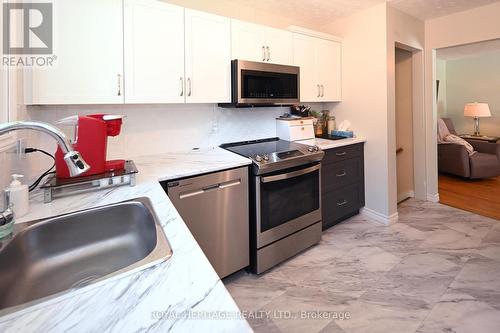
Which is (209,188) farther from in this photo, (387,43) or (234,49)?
(387,43)

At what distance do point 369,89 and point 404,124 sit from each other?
3.45 ft

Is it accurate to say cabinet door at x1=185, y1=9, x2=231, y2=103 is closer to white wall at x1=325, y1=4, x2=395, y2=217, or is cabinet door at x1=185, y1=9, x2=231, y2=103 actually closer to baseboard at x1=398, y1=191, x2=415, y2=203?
white wall at x1=325, y1=4, x2=395, y2=217

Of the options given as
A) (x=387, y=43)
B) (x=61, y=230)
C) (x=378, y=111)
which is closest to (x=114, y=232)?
(x=61, y=230)

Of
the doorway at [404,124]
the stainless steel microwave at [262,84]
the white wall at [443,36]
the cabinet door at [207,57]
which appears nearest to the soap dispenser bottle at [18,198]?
the cabinet door at [207,57]

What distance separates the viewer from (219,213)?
71.5 inches

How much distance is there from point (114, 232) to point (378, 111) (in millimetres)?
2705

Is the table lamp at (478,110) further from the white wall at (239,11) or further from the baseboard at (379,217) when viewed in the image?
the white wall at (239,11)

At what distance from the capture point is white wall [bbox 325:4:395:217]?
8.92 ft

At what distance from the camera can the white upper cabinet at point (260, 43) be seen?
87.8 inches

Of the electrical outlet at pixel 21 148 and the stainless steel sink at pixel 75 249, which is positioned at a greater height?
the electrical outlet at pixel 21 148

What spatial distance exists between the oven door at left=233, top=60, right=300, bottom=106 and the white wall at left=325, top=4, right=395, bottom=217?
861 millimetres

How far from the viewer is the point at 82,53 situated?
162 cm

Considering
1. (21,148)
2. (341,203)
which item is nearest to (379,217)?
(341,203)

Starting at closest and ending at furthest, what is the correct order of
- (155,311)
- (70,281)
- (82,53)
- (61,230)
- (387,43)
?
(155,311), (70,281), (61,230), (82,53), (387,43)
